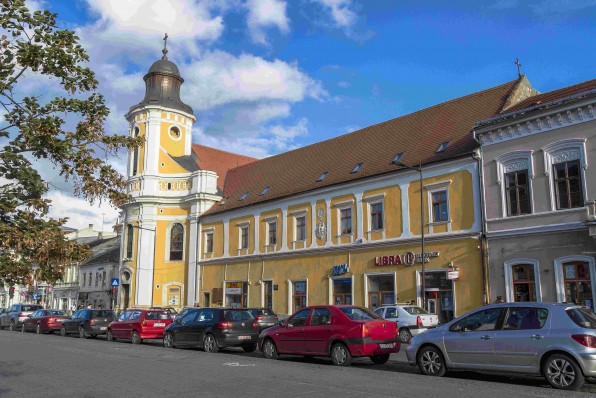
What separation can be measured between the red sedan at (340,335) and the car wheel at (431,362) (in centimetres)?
167

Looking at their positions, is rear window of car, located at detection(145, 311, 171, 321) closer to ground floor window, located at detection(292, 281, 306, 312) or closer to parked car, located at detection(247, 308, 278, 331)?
parked car, located at detection(247, 308, 278, 331)

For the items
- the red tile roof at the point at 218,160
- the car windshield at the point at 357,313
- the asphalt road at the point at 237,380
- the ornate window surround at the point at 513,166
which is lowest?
the asphalt road at the point at 237,380

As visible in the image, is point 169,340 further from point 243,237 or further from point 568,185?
point 243,237

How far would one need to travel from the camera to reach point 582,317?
34.4ft

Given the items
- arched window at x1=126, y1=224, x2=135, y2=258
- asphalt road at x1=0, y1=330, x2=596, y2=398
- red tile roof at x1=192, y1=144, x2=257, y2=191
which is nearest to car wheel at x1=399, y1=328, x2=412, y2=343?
asphalt road at x1=0, y1=330, x2=596, y2=398

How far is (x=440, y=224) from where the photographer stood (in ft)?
86.9

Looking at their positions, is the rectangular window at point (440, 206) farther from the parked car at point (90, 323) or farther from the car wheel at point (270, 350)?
the parked car at point (90, 323)

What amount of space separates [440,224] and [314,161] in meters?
13.4

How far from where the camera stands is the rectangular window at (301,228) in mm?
34431

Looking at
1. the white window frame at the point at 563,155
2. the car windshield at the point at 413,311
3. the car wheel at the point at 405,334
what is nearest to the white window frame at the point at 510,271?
the white window frame at the point at 563,155

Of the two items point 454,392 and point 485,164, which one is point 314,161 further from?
point 454,392

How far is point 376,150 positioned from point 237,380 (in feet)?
76.5

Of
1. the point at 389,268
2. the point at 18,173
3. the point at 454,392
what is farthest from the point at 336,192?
the point at 18,173

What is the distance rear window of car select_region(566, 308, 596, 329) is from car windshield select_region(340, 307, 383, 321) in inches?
201
